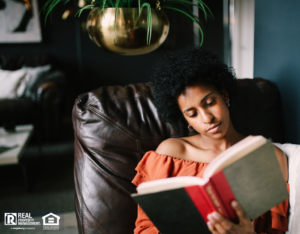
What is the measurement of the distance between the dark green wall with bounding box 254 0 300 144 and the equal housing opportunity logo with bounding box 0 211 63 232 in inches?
62.9

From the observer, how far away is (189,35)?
3.77 meters

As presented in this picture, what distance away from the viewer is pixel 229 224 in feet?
2.13

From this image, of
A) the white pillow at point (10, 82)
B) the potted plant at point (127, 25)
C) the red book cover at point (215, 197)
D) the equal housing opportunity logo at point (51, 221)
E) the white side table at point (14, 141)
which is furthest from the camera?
the white pillow at point (10, 82)

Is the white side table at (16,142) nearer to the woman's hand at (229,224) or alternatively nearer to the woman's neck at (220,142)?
the woman's neck at (220,142)

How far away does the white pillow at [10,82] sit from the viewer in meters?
3.35

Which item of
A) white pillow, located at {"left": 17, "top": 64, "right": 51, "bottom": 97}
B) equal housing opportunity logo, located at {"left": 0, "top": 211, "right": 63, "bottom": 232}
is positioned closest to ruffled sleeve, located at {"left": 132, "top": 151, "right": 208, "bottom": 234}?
equal housing opportunity logo, located at {"left": 0, "top": 211, "right": 63, "bottom": 232}

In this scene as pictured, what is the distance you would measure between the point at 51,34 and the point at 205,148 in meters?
3.76

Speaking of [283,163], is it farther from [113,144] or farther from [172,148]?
[113,144]

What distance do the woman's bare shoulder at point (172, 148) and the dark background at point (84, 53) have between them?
297 cm

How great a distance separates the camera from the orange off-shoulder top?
3.06ft

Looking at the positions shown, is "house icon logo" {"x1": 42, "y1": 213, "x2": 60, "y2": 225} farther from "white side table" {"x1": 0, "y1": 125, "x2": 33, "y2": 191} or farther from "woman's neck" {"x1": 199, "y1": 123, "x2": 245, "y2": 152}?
"woman's neck" {"x1": 199, "y1": 123, "x2": 245, "y2": 152}

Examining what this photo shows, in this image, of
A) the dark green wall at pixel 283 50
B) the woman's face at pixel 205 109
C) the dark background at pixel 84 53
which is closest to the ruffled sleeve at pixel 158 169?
the woman's face at pixel 205 109

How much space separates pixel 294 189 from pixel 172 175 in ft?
1.43

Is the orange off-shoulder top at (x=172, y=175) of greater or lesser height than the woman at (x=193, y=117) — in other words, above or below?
below
